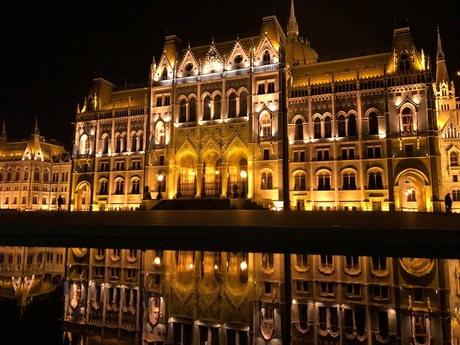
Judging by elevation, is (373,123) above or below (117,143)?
below

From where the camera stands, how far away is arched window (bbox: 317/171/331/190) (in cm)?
4572

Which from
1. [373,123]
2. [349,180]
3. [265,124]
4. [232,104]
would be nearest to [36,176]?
[232,104]

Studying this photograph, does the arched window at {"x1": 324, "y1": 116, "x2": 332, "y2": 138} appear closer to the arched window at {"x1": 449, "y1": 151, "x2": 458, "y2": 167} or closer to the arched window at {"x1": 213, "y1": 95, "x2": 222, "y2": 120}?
the arched window at {"x1": 213, "y1": 95, "x2": 222, "y2": 120}

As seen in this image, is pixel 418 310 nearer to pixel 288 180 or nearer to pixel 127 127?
pixel 288 180

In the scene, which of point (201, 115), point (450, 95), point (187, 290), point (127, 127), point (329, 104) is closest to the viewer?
point (187, 290)

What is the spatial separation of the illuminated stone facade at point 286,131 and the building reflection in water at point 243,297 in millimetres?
31852

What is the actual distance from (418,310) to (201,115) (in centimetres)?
4650

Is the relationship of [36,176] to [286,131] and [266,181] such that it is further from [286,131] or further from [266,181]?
[286,131]

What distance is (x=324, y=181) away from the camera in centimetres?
4594

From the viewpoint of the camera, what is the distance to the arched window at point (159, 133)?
5356 cm

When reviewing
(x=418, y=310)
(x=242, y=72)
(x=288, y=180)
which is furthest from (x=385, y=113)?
(x=418, y=310)

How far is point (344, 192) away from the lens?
44.6m

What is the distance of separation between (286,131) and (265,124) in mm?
2941

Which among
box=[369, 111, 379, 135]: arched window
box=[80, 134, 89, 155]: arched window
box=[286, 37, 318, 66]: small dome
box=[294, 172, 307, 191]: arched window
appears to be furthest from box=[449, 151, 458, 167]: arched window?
box=[80, 134, 89, 155]: arched window
